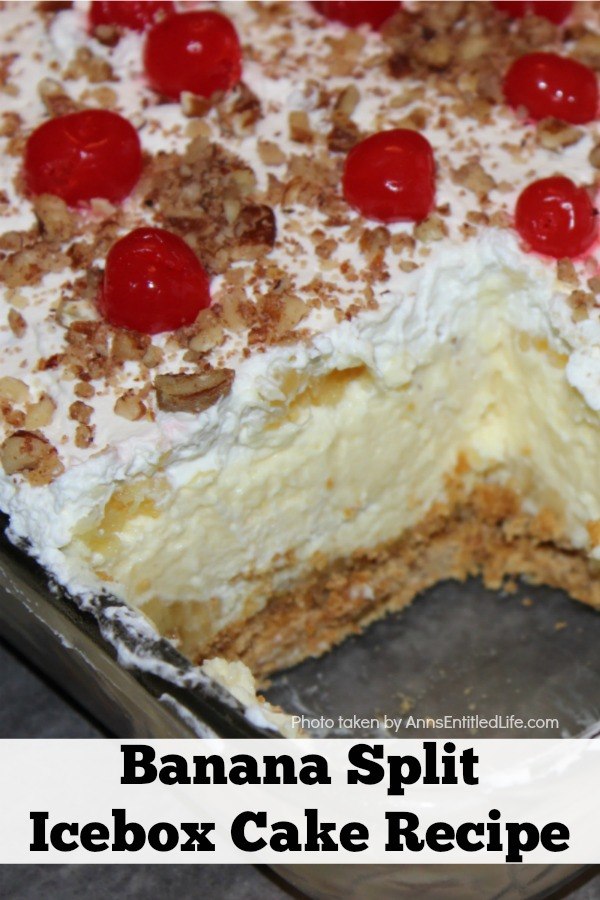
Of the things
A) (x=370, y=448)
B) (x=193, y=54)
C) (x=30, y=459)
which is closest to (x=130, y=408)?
(x=30, y=459)

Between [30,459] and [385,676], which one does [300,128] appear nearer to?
[30,459]

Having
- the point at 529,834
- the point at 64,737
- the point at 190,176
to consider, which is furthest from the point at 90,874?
the point at 190,176

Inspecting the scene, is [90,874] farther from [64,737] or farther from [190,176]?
[190,176]

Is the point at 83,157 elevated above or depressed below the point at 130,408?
above

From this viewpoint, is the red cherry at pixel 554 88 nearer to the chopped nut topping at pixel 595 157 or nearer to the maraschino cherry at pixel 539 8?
the chopped nut topping at pixel 595 157

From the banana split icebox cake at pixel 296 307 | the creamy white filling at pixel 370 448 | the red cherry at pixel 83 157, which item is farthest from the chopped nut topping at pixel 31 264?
the creamy white filling at pixel 370 448

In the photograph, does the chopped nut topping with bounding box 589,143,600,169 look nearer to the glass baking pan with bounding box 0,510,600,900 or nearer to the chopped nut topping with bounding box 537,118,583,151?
the chopped nut topping with bounding box 537,118,583,151
